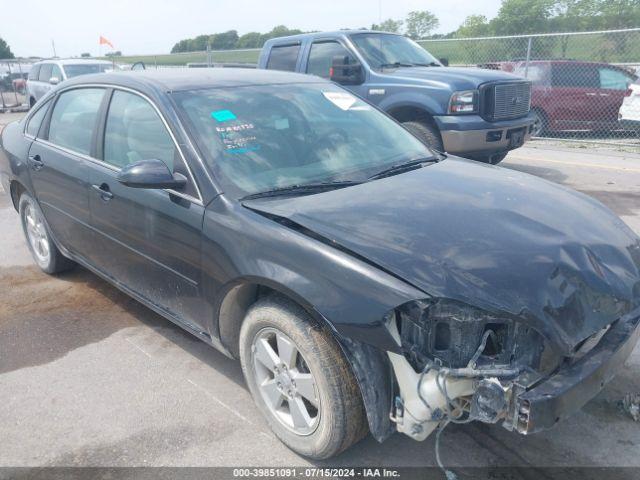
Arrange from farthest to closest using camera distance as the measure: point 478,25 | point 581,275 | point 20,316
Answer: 1. point 478,25
2. point 20,316
3. point 581,275

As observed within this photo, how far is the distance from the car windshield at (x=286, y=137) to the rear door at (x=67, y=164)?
1.01m

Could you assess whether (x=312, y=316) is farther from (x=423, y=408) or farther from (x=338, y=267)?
(x=423, y=408)

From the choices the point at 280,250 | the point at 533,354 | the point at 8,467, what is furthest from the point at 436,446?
the point at 8,467

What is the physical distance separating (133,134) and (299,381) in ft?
6.15

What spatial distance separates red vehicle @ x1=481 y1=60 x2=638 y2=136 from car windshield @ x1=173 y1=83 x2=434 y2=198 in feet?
28.8

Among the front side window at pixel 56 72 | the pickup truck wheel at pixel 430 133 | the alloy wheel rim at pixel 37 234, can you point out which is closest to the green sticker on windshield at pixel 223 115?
the alloy wheel rim at pixel 37 234

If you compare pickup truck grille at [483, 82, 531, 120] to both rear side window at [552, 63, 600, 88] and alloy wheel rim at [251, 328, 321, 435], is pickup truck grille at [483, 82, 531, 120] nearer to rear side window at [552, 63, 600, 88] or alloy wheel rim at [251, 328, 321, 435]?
rear side window at [552, 63, 600, 88]

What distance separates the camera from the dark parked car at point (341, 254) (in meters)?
2.13

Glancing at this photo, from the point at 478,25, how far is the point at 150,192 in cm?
5633

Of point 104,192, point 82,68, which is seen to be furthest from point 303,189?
point 82,68

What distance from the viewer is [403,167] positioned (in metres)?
3.38

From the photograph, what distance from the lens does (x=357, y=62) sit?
8.11 metres

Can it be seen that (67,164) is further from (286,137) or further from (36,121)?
(286,137)

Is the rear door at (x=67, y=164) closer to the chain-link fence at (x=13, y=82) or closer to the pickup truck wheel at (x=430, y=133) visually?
the pickup truck wheel at (x=430, y=133)
